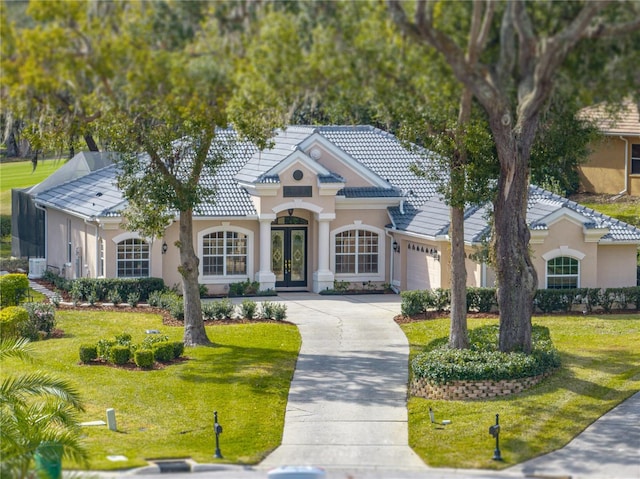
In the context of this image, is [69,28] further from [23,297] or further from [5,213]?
[5,213]

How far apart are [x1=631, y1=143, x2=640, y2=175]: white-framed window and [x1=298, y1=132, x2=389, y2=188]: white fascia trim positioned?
1237 cm

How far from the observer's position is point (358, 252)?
122ft

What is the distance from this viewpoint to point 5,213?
5559 centimetres

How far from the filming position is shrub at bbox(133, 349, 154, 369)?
25.5m

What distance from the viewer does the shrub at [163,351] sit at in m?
26.0

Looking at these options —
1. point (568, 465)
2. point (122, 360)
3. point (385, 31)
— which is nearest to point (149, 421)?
point (122, 360)

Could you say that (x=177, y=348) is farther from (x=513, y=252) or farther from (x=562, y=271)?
(x=562, y=271)

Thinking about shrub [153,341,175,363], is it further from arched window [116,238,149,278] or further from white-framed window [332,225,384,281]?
white-framed window [332,225,384,281]

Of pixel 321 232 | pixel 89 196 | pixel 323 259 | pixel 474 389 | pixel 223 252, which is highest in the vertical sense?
pixel 89 196

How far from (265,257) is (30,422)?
61.8 ft

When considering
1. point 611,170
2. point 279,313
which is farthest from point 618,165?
point 279,313

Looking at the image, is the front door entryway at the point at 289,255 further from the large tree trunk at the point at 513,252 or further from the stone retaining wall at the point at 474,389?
the stone retaining wall at the point at 474,389

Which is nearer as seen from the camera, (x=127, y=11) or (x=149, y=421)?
(x=127, y=11)

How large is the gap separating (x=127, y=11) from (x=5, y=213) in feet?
134
